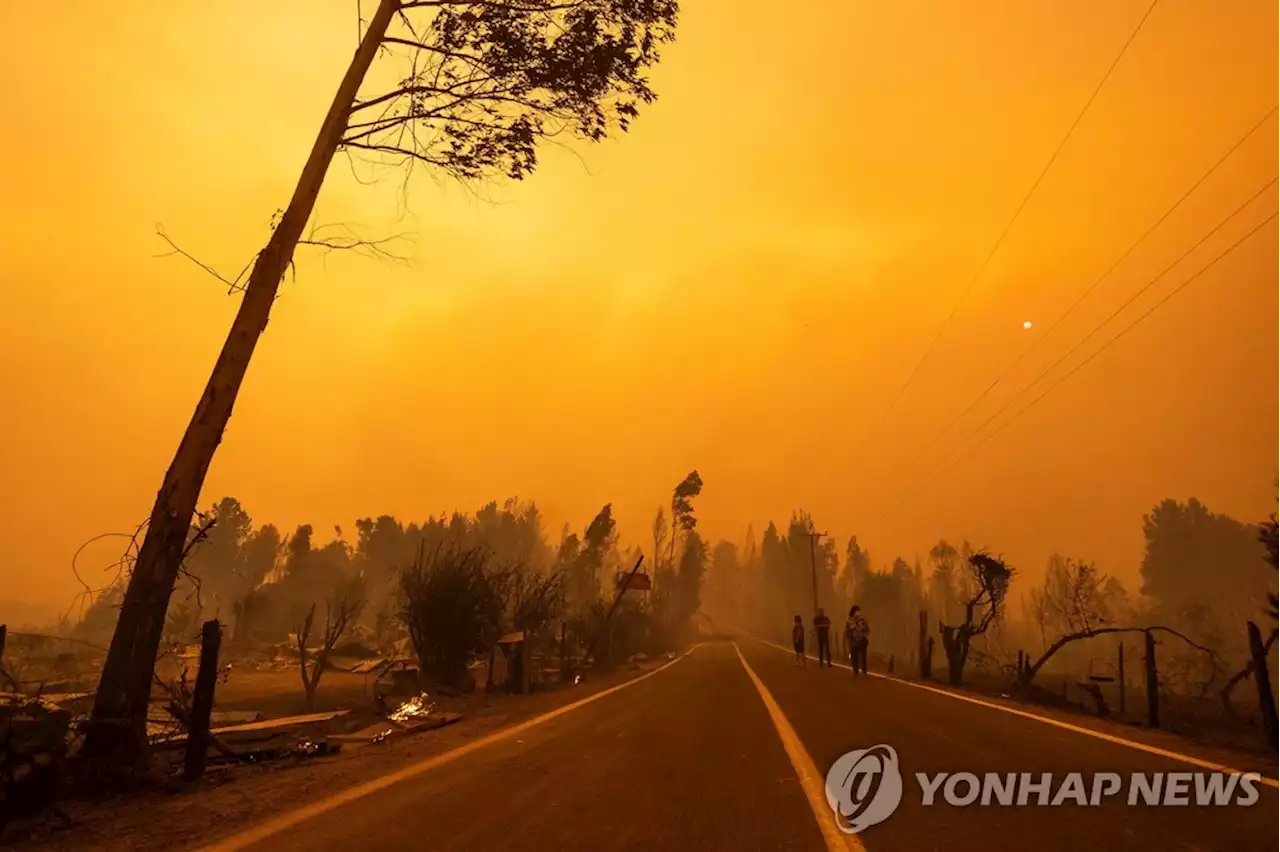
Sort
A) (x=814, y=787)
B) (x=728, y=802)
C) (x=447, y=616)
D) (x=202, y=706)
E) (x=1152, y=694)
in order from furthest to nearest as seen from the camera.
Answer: (x=447, y=616) → (x=1152, y=694) → (x=202, y=706) → (x=814, y=787) → (x=728, y=802)

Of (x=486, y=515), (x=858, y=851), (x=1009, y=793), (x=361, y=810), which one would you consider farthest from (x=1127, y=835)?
(x=486, y=515)

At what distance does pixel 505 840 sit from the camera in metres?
3.75

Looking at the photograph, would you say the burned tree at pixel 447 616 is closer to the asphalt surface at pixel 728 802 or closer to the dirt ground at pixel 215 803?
the dirt ground at pixel 215 803

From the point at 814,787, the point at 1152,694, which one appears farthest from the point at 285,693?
the point at 1152,694

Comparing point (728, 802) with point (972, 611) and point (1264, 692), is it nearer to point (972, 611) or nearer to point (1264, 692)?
point (1264, 692)

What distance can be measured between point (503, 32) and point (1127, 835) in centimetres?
1213

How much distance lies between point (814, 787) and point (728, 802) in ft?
2.87

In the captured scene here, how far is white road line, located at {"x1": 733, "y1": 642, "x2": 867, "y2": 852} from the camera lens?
12.3 ft

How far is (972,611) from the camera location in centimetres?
1933

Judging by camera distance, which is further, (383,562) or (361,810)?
(383,562)

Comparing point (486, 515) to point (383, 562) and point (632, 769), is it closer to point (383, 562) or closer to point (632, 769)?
→ point (383, 562)

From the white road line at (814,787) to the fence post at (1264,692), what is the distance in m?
6.21

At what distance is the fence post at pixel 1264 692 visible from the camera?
8.34m

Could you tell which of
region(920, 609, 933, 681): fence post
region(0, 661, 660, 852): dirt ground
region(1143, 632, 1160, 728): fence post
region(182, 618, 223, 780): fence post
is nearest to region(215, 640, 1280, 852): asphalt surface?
region(0, 661, 660, 852): dirt ground
